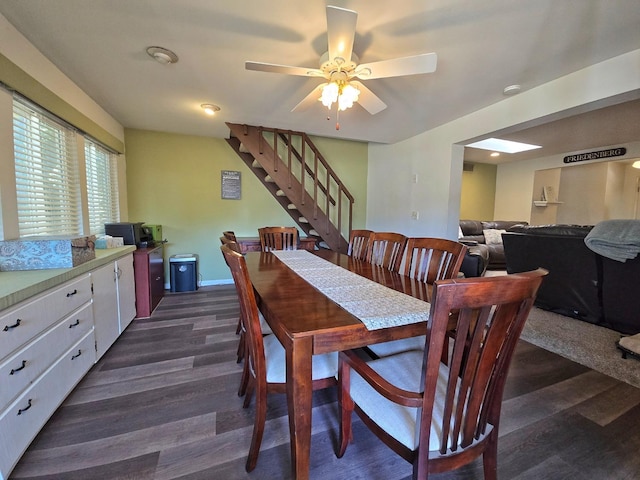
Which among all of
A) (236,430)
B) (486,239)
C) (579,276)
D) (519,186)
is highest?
(519,186)

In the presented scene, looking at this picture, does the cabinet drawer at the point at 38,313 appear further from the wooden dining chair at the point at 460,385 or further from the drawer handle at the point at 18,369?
the wooden dining chair at the point at 460,385

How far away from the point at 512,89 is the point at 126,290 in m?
4.00

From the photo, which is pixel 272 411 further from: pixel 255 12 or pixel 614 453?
pixel 255 12

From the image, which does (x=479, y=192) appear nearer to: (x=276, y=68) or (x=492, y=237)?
(x=492, y=237)

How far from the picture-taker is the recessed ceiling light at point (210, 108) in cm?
283

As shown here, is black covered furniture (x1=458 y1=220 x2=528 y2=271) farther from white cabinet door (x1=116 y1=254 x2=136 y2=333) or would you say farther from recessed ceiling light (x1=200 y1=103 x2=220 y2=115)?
white cabinet door (x1=116 y1=254 x2=136 y2=333)

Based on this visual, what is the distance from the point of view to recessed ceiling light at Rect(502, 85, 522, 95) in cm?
234

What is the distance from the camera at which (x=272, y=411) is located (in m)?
1.57

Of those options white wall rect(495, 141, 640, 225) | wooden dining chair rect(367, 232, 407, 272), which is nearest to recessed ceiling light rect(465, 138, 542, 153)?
white wall rect(495, 141, 640, 225)

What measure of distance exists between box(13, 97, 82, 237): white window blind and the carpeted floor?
4142mm

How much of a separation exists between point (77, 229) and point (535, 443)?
12.2 feet

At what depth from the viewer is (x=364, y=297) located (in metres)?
1.28

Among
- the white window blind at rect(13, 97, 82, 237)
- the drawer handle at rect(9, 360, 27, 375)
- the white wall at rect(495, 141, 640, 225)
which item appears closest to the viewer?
the drawer handle at rect(9, 360, 27, 375)

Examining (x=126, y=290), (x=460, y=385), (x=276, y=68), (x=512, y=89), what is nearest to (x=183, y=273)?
(x=126, y=290)
